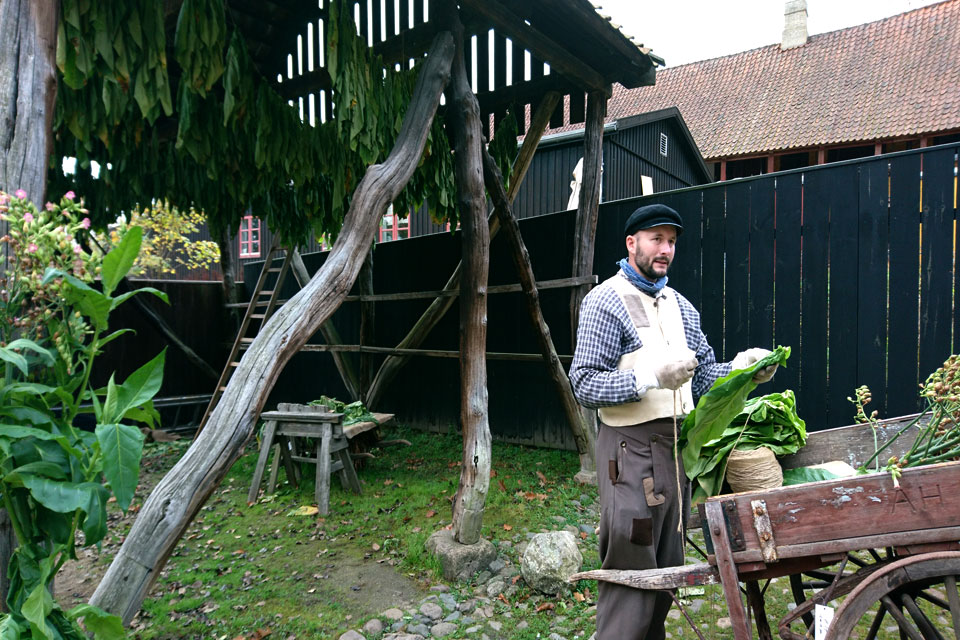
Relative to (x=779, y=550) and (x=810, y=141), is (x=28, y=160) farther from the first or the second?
(x=810, y=141)

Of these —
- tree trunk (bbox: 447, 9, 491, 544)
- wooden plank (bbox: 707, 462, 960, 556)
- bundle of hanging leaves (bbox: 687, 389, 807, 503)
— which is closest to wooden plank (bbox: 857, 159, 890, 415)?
bundle of hanging leaves (bbox: 687, 389, 807, 503)

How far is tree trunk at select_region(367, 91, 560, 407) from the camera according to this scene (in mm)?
5895

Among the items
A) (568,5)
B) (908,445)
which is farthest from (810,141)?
(908,445)

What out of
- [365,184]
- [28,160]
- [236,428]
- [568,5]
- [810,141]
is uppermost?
[810,141]

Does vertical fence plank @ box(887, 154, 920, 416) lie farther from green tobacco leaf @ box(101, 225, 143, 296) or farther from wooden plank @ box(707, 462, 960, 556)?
green tobacco leaf @ box(101, 225, 143, 296)

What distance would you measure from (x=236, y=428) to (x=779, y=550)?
2180mm

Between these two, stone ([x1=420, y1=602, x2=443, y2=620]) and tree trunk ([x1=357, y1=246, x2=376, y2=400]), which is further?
tree trunk ([x1=357, y1=246, x2=376, y2=400])

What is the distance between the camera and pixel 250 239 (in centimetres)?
1975

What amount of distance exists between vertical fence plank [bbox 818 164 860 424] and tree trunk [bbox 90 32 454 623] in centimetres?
340

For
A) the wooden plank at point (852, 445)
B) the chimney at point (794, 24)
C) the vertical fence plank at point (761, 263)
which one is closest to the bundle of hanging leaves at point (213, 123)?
the vertical fence plank at point (761, 263)

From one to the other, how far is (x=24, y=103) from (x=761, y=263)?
512 cm

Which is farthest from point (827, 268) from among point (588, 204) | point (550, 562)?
point (550, 562)

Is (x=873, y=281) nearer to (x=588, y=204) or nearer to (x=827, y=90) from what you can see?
(x=588, y=204)

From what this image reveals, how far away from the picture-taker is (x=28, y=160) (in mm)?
2223
